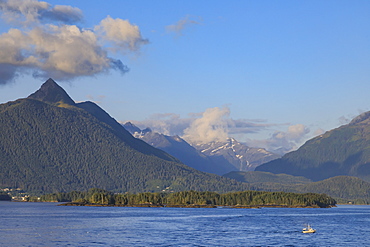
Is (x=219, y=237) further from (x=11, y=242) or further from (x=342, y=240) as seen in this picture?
(x=11, y=242)

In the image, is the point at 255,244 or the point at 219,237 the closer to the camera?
the point at 255,244

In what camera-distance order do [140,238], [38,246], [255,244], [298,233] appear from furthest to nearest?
1. [298,233]
2. [140,238]
3. [255,244]
4. [38,246]

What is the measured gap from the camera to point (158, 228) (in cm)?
19900

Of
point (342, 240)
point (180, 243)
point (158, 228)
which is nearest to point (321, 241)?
point (342, 240)

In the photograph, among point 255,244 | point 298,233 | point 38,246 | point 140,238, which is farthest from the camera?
point 298,233

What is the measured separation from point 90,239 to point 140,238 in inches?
553

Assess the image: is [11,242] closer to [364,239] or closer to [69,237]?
[69,237]

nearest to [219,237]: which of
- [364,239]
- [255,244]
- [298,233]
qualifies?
[255,244]

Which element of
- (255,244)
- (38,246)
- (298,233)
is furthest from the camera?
(298,233)

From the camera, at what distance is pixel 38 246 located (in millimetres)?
143875

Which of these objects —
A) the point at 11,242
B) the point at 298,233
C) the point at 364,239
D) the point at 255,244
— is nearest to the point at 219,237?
the point at 255,244

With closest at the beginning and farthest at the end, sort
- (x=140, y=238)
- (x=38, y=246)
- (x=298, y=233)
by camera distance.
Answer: (x=38, y=246)
(x=140, y=238)
(x=298, y=233)

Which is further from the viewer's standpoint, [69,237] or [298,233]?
[298,233]

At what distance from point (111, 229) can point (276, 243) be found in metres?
61.8
